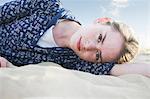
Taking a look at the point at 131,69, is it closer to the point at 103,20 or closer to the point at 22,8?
the point at 103,20

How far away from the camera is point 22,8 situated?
1626mm

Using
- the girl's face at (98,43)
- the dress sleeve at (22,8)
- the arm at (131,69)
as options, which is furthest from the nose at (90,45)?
the dress sleeve at (22,8)

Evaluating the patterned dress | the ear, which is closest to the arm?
the patterned dress

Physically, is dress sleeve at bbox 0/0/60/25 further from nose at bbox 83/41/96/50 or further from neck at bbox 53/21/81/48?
nose at bbox 83/41/96/50

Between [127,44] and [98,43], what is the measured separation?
0.42 ft

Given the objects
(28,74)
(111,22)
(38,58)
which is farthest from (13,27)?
(28,74)

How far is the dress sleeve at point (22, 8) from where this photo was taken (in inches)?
64.2

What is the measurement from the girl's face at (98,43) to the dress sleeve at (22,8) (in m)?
0.30

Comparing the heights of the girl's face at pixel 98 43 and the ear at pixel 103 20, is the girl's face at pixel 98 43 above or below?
below

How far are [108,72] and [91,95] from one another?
469 millimetres

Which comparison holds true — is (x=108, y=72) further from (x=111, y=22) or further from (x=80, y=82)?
(x=80, y=82)

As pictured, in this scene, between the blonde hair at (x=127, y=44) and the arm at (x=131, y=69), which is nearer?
the arm at (x=131, y=69)

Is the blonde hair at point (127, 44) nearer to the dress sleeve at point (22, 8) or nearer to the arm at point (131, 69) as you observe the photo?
the arm at point (131, 69)

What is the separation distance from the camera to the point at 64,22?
1.58 metres
